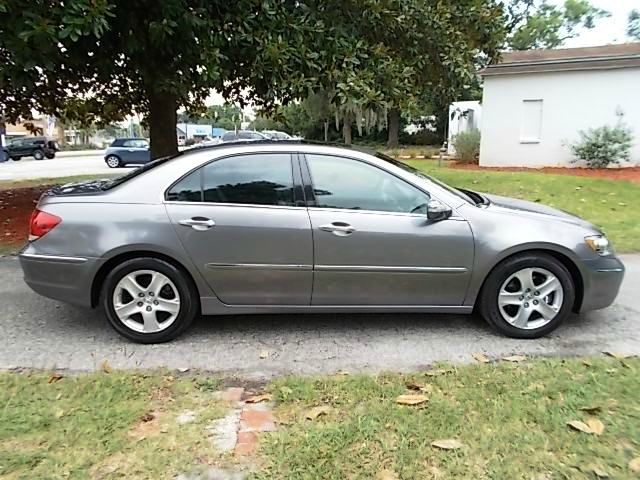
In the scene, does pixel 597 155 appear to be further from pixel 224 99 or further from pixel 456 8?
pixel 224 99

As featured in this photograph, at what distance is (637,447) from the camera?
273cm

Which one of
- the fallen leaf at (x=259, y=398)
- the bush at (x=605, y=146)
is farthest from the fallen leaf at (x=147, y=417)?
the bush at (x=605, y=146)

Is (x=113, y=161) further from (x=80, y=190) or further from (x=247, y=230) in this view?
(x=247, y=230)

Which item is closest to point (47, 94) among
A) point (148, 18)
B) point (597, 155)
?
point (148, 18)

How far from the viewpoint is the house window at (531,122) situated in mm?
18469

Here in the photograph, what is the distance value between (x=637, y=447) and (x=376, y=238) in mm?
2126

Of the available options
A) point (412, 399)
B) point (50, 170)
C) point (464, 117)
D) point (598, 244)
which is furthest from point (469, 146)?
point (50, 170)

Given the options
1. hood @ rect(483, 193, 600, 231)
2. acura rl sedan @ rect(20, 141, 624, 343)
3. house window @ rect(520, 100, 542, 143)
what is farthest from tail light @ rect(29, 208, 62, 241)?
house window @ rect(520, 100, 542, 143)

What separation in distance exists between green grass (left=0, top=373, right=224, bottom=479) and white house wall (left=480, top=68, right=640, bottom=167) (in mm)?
17591

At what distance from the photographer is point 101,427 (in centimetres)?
296

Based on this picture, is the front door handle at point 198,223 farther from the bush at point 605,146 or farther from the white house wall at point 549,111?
the white house wall at point 549,111

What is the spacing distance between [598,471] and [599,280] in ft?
6.87

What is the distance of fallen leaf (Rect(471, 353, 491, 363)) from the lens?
3866 millimetres

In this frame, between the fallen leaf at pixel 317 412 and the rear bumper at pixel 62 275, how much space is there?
2076 mm
